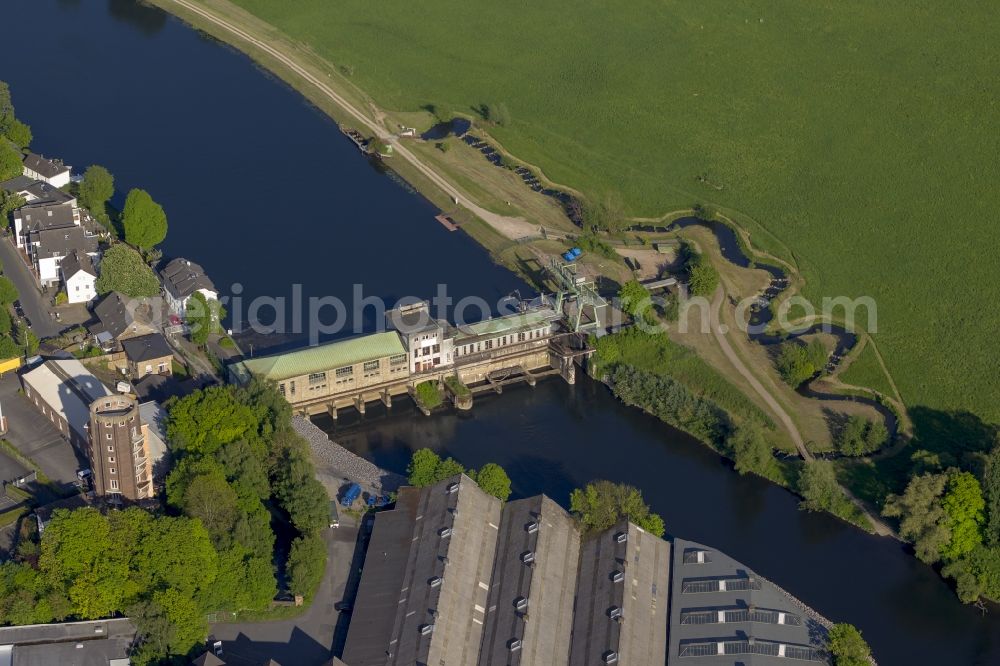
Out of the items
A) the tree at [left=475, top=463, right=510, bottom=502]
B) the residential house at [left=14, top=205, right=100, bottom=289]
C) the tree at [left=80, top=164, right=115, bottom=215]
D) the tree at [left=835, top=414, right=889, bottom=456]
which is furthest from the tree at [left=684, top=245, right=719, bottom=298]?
the tree at [left=80, top=164, right=115, bottom=215]

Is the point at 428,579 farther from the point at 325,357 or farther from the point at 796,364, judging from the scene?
the point at 796,364

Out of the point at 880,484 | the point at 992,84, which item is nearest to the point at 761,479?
the point at 880,484

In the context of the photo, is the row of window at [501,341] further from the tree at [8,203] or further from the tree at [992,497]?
the tree at [8,203]

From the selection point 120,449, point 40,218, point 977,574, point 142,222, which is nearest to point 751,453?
point 977,574

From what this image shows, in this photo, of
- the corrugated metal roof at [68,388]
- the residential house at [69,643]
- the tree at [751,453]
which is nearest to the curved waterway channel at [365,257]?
the tree at [751,453]

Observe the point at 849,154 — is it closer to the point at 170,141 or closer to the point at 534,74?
the point at 534,74

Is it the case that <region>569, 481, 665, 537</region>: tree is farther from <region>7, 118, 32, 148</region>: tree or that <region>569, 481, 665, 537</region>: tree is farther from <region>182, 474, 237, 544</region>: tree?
<region>7, 118, 32, 148</region>: tree
